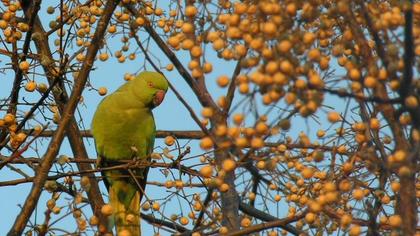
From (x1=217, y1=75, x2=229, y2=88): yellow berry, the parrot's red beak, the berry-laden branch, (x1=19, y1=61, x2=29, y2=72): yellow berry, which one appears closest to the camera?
(x1=217, y1=75, x2=229, y2=88): yellow berry

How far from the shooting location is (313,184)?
3820mm

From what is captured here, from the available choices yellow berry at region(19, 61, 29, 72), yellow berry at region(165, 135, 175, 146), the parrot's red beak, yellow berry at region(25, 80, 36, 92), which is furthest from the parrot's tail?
yellow berry at region(19, 61, 29, 72)

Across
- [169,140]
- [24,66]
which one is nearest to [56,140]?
[169,140]

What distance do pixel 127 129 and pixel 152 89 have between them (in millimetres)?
375

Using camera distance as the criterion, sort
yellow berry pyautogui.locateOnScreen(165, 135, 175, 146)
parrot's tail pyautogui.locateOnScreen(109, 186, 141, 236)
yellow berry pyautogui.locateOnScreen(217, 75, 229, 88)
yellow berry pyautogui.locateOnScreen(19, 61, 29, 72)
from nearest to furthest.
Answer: yellow berry pyautogui.locateOnScreen(217, 75, 229, 88) < yellow berry pyautogui.locateOnScreen(165, 135, 175, 146) < yellow berry pyautogui.locateOnScreen(19, 61, 29, 72) < parrot's tail pyautogui.locateOnScreen(109, 186, 141, 236)

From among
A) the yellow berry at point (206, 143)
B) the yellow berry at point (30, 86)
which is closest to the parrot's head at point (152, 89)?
the yellow berry at point (30, 86)

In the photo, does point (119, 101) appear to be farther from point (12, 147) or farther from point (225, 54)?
point (225, 54)

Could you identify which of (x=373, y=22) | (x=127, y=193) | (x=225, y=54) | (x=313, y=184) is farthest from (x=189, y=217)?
(x=373, y=22)

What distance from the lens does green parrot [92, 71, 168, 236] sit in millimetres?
6004

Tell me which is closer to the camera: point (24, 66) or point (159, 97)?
point (24, 66)

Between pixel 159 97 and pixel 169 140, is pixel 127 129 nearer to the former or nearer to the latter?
pixel 159 97

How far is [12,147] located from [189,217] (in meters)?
1.12

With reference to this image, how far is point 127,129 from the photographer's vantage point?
6.06 metres

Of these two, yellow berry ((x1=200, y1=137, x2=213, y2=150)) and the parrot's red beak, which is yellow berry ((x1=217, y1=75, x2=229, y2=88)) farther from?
the parrot's red beak
